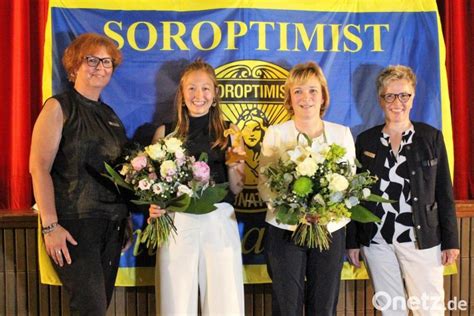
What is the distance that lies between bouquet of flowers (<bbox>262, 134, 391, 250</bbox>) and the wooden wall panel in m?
1.10

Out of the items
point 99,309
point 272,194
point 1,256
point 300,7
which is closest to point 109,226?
point 99,309

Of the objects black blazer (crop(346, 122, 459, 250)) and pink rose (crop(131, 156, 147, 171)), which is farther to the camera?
black blazer (crop(346, 122, 459, 250))

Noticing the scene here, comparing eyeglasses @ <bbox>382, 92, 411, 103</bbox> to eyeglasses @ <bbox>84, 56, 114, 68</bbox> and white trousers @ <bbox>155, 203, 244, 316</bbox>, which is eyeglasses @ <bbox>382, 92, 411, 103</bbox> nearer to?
white trousers @ <bbox>155, 203, 244, 316</bbox>

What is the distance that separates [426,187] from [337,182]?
2.19 feet

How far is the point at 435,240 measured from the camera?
8.88 feet

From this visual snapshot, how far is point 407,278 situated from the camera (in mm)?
2699

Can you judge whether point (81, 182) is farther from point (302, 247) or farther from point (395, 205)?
point (395, 205)

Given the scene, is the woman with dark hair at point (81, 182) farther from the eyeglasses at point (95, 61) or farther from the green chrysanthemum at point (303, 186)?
the green chrysanthemum at point (303, 186)

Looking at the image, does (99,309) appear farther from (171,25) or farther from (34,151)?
(171,25)

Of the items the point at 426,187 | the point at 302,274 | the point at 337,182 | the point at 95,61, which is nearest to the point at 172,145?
the point at 95,61

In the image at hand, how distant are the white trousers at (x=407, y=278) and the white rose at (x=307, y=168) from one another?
69 centimetres

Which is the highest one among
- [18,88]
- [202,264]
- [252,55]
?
[252,55]

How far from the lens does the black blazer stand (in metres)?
2.68

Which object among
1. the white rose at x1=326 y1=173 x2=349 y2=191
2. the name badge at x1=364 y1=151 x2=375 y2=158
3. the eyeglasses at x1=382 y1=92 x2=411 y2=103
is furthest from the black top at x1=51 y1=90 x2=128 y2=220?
the eyeglasses at x1=382 y1=92 x2=411 y2=103
